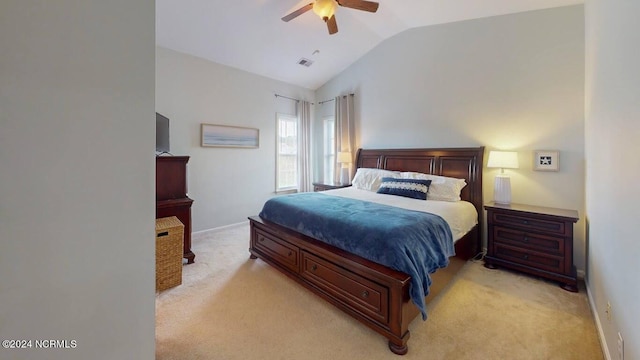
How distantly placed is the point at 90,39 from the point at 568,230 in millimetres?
3675

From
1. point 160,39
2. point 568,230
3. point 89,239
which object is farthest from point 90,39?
point 568,230

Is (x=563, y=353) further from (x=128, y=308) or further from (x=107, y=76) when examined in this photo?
(x=107, y=76)

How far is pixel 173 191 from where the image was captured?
2977 mm

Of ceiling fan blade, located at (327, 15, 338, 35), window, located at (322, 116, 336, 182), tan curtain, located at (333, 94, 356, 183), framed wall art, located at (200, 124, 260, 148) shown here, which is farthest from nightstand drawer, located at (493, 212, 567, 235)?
framed wall art, located at (200, 124, 260, 148)

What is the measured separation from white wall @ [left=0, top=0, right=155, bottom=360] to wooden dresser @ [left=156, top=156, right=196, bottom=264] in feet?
7.10

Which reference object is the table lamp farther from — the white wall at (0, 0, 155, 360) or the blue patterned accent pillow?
the white wall at (0, 0, 155, 360)

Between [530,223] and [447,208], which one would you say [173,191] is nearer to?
[447,208]

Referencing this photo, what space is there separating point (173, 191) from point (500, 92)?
4.19 metres

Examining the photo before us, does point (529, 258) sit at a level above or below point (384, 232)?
below

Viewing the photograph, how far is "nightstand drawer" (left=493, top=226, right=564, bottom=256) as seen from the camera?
8.34ft

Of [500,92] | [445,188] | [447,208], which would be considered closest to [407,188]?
[445,188]

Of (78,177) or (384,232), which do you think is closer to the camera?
(78,177)

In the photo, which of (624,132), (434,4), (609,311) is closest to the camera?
(624,132)

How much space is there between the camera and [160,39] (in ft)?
11.4
